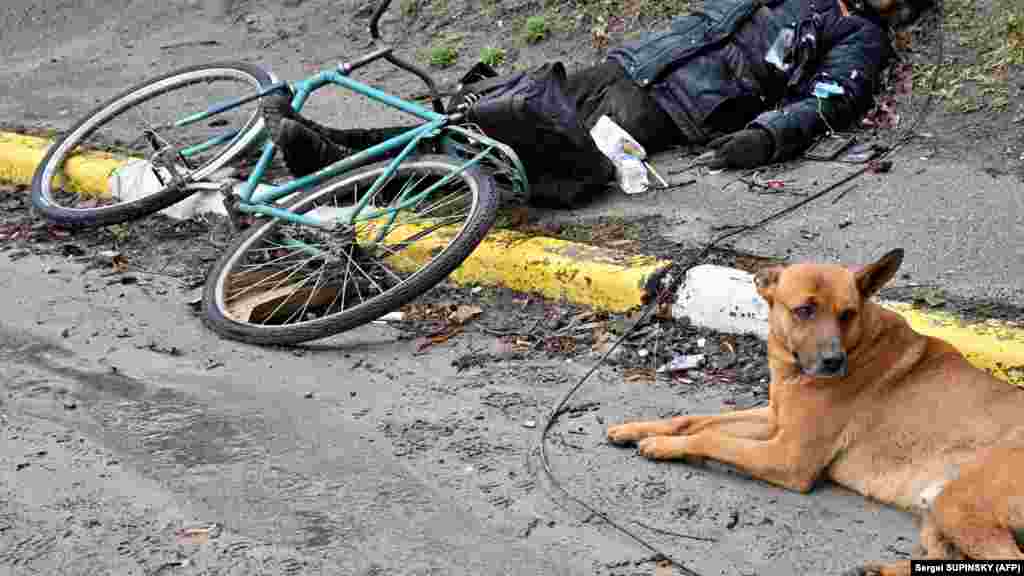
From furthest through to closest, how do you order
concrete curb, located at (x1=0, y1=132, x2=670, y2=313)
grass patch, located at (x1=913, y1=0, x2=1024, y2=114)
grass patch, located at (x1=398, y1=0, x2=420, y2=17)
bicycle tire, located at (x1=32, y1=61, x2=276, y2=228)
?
grass patch, located at (x1=398, y1=0, x2=420, y2=17) → bicycle tire, located at (x1=32, y1=61, x2=276, y2=228) → grass patch, located at (x1=913, y1=0, x2=1024, y2=114) → concrete curb, located at (x1=0, y1=132, x2=670, y2=313)

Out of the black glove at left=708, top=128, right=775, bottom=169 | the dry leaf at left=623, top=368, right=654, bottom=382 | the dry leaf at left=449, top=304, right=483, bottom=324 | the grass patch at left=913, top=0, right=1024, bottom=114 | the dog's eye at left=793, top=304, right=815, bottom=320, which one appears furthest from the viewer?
the grass patch at left=913, top=0, right=1024, bottom=114

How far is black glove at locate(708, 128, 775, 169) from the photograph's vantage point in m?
5.81

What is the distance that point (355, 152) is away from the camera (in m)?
5.80

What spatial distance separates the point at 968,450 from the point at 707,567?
0.85 m

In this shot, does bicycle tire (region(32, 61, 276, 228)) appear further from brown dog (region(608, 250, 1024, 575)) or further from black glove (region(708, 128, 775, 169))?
brown dog (region(608, 250, 1024, 575))

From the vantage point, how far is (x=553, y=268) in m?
5.13

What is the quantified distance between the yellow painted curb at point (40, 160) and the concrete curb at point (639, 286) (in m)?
2.26

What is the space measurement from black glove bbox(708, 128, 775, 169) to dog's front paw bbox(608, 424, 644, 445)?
2.21 m

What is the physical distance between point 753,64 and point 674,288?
1.97 m

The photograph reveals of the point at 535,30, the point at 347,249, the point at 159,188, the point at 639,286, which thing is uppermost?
the point at 535,30

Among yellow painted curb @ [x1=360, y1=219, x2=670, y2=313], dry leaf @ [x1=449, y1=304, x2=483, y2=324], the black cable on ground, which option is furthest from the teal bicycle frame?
the black cable on ground

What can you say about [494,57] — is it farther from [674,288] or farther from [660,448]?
[660,448]

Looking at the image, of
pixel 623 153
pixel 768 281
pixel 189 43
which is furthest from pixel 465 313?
pixel 189 43

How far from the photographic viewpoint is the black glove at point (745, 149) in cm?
581
